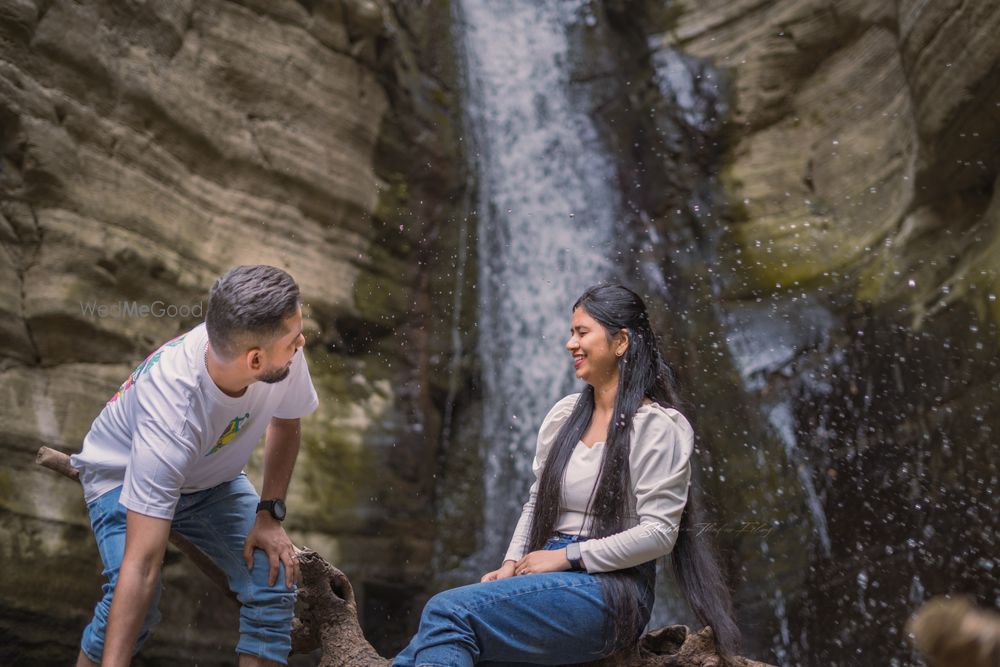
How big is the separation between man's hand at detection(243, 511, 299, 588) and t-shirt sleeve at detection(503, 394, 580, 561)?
0.62 metres

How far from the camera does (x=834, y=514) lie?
5.68 meters

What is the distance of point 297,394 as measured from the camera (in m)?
2.72

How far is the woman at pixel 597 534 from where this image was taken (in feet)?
7.30

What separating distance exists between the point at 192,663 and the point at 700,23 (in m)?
6.60

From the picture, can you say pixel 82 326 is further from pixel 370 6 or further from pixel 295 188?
pixel 370 6

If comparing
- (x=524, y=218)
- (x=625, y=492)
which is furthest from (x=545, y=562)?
(x=524, y=218)

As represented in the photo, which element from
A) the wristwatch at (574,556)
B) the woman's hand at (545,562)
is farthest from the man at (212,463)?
the wristwatch at (574,556)

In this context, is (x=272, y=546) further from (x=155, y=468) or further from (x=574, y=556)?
(x=574, y=556)

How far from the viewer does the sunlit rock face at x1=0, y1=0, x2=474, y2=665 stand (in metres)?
4.87

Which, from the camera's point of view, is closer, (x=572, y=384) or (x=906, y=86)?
(x=906, y=86)

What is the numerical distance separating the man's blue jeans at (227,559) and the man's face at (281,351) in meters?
0.47

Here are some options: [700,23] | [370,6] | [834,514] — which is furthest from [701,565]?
[700,23]

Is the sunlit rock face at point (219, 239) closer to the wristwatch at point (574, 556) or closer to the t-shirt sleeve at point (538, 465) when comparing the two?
the t-shirt sleeve at point (538, 465)

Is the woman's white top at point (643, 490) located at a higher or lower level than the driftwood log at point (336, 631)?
higher
